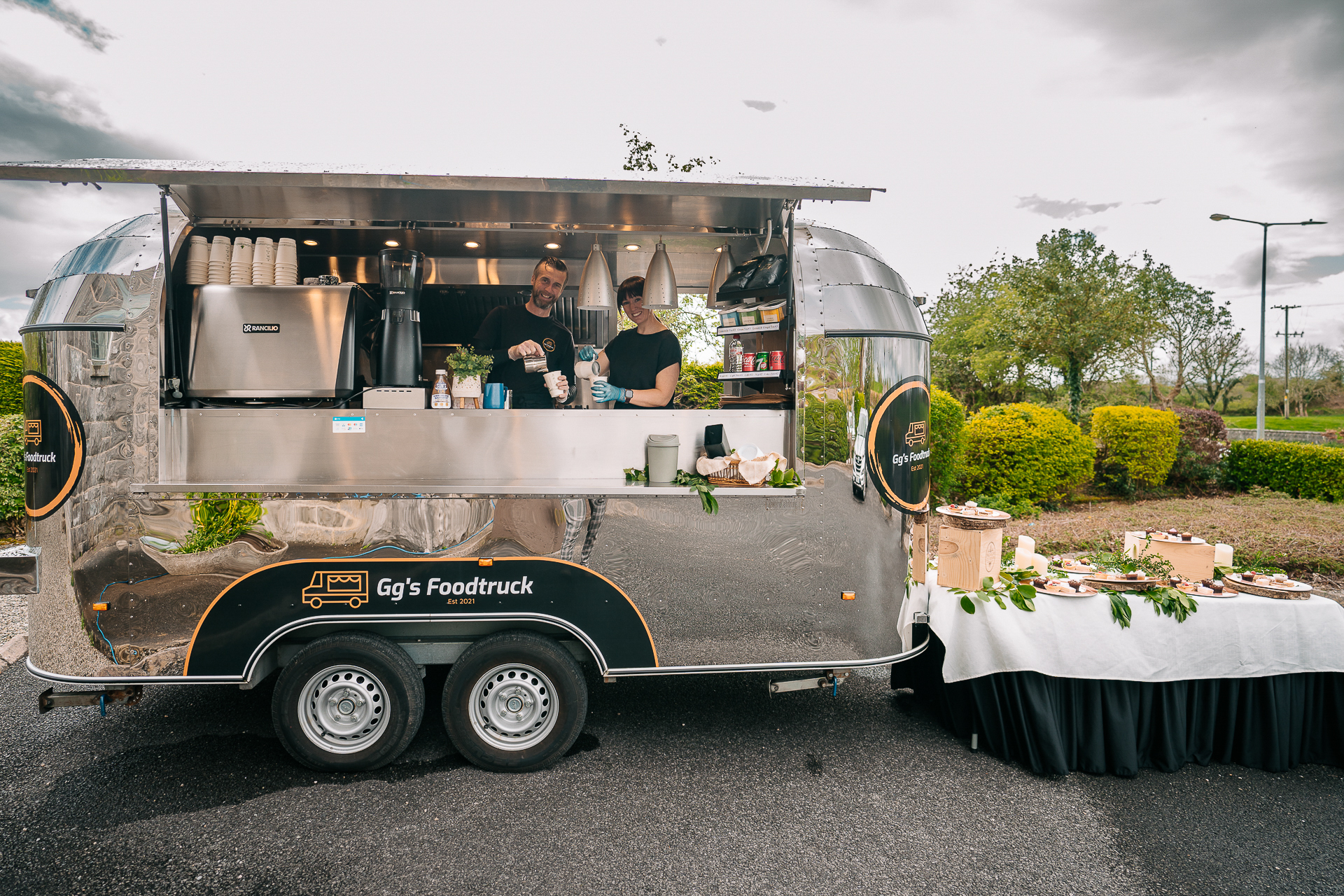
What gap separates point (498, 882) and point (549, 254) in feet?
13.0

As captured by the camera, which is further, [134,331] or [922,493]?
[922,493]

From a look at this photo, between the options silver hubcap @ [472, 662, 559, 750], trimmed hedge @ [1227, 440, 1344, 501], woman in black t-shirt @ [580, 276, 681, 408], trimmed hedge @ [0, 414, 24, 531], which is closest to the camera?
silver hubcap @ [472, 662, 559, 750]

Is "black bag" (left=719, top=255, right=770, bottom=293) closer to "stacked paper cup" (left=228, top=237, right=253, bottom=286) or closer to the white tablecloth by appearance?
the white tablecloth

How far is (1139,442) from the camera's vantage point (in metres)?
10.3

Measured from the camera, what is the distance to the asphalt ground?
2428 millimetres

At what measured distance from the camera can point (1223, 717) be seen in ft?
10.4

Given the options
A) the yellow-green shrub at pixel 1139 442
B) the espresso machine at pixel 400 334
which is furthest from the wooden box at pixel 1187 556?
the yellow-green shrub at pixel 1139 442

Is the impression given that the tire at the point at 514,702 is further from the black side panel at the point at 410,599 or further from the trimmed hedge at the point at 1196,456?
the trimmed hedge at the point at 1196,456

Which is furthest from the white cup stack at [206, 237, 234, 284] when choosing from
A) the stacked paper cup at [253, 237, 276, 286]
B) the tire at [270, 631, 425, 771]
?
the tire at [270, 631, 425, 771]

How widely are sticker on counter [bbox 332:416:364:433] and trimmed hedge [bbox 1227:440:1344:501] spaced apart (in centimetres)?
1379

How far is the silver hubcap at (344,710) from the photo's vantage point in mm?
2963

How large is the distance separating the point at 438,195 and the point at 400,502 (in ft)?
5.30

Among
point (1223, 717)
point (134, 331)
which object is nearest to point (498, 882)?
point (134, 331)

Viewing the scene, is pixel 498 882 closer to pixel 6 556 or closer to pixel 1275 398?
pixel 6 556
